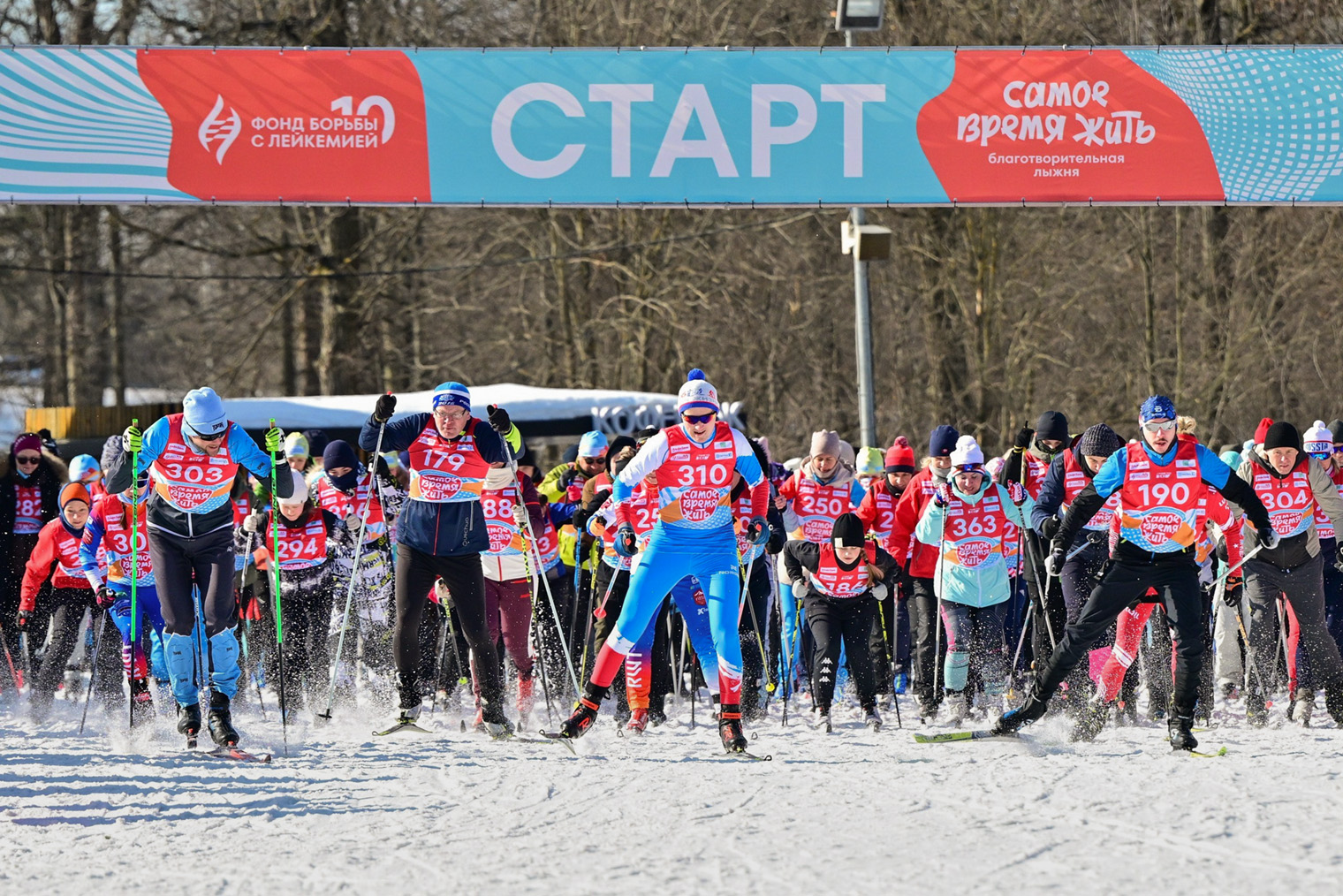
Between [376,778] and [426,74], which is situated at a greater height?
[426,74]

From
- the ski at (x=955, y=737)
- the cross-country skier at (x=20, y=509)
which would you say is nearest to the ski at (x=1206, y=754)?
the ski at (x=955, y=737)

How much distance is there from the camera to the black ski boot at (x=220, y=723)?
7.75 meters

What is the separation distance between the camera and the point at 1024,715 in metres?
7.82

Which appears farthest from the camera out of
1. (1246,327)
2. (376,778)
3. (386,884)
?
(1246,327)

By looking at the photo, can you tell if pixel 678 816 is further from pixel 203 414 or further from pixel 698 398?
pixel 203 414

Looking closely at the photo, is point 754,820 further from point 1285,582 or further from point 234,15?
point 234,15

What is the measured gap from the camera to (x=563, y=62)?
39.2 ft

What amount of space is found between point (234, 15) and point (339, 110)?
9478 millimetres

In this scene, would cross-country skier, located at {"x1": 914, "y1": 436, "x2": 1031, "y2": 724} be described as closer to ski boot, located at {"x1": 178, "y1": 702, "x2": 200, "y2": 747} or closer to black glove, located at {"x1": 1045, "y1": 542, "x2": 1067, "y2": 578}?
black glove, located at {"x1": 1045, "y1": 542, "x2": 1067, "y2": 578}

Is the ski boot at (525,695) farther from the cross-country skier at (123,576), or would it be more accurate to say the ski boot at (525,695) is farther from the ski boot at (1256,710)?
the ski boot at (1256,710)

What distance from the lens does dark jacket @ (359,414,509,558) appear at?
8047mm

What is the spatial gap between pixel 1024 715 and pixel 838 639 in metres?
1.23

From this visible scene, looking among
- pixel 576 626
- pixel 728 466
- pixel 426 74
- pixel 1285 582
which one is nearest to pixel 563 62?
pixel 426 74

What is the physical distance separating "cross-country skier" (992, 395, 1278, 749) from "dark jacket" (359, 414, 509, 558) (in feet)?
9.77
